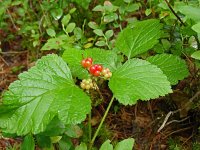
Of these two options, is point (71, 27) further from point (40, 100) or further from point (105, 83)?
point (40, 100)

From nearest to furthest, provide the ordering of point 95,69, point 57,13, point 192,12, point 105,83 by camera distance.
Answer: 1. point 95,69
2. point 192,12
3. point 105,83
4. point 57,13

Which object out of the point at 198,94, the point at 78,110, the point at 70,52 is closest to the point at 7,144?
the point at 70,52

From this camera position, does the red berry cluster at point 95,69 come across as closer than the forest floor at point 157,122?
Yes

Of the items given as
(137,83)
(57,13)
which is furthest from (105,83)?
(137,83)

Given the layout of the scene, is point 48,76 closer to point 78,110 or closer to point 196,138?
point 78,110

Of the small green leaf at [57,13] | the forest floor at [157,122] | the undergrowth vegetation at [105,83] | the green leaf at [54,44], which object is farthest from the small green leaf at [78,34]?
the forest floor at [157,122]

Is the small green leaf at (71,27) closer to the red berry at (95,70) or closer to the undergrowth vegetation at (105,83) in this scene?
the undergrowth vegetation at (105,83)

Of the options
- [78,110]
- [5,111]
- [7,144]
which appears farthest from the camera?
[7,144]
